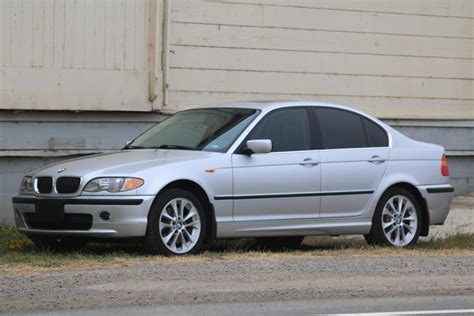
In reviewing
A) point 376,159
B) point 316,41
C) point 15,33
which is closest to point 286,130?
point 376,159

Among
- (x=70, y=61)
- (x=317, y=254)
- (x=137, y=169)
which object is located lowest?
(x=317, y=254)

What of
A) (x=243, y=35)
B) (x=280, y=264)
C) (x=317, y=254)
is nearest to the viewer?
(x=280, y=264)

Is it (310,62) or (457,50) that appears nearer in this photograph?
(310,62)

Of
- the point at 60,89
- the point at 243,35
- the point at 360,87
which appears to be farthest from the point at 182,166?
the point at 360,87

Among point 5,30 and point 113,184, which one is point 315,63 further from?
point 113,184

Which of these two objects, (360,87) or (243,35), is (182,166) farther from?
(360,87)

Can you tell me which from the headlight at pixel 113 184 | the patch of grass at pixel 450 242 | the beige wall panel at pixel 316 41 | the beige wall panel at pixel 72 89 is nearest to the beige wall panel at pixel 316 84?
the beige wall panel at pixel 316 41

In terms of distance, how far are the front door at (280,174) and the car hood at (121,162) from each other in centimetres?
46

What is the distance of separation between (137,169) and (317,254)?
203cm

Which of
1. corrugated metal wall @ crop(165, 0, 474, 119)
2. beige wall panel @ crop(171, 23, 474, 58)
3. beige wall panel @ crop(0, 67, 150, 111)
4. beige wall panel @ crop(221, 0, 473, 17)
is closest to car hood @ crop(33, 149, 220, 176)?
beige wall panel @ crop(0, 67, 150, 111)

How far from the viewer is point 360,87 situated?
16359mm

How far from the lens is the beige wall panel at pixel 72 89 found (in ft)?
45.2

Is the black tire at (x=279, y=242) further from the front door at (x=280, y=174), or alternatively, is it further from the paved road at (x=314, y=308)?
the paved road at (x=314, y=308)

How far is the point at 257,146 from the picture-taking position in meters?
11.1
